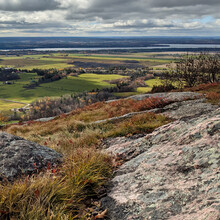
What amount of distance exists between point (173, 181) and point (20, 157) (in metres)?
4.52

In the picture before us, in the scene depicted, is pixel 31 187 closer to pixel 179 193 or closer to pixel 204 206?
pixel 179 193

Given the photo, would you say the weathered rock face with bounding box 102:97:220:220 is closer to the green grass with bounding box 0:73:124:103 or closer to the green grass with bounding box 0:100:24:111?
the green grass with bounding box 0:100:24:111

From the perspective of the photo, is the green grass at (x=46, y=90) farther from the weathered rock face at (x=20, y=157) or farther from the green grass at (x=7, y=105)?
the weathered rock face at (x=20, y=157)

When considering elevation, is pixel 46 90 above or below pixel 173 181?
below

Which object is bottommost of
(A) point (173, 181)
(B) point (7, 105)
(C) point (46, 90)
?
(B) point (7, 105)

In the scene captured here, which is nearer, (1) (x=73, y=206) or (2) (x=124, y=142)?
(1) (x=73, y=206)

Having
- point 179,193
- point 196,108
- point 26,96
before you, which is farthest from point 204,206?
point 26,96

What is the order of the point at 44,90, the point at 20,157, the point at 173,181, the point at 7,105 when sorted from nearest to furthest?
the point at 173,181, the point at 20,157, the point at 7,105, the point at 44,90

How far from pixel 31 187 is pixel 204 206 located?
3649mm

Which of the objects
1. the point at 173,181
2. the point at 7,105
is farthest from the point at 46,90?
the point at 173,181

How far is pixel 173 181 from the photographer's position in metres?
4.77

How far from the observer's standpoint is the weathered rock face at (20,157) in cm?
584

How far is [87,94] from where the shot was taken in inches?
6201

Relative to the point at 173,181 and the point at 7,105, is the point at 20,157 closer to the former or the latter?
the point at 173,181
